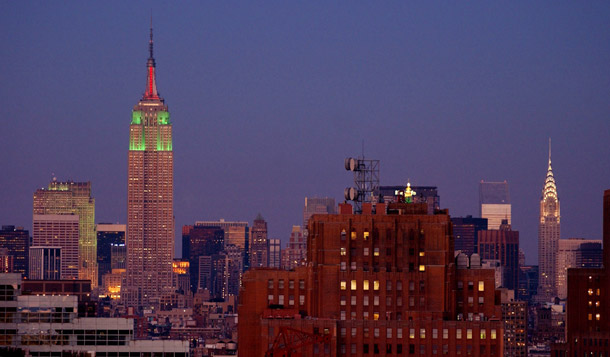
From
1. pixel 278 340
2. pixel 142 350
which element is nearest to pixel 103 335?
pixel 142 350

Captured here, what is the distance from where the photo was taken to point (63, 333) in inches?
7160

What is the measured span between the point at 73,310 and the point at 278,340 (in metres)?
24.3

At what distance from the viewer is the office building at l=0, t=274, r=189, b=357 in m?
180

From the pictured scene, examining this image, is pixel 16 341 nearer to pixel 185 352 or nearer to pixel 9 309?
pixel 9 309

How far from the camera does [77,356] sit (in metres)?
177

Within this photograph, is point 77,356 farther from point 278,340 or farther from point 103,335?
point 278,340

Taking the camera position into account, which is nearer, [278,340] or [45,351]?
[45,351]

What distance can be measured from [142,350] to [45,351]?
8956mm

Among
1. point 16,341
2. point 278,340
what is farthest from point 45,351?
point 278,340

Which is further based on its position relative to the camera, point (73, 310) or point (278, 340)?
point (278, 340)

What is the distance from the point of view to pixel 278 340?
200 metres

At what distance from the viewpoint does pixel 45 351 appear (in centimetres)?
17975

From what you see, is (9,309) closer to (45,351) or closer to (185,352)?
(45,351)

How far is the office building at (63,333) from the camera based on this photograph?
7092 inches
